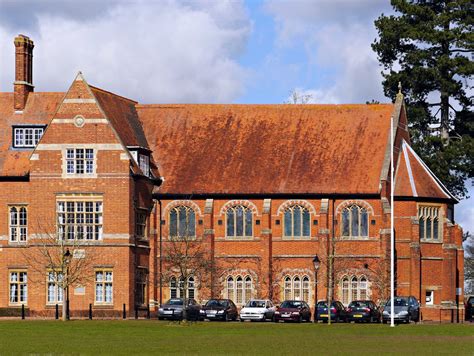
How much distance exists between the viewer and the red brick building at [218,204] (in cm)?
7994

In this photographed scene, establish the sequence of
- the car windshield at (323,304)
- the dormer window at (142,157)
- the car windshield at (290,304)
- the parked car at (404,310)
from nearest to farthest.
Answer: the parked car at (404,310), the car windshield at (290,304), the car windshield at (323,304), the dormer window at (142,157)

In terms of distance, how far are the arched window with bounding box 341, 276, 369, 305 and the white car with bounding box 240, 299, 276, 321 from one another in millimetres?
7412

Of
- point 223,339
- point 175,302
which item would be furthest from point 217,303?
point 223,339

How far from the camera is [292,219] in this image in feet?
275

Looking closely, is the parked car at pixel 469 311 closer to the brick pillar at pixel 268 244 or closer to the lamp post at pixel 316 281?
the lamp post at pixel 316 281

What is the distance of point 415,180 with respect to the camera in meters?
84.4

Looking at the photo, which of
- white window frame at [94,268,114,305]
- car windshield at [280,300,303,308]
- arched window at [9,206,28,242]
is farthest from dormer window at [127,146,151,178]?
car windshield at [280,300,303,308]

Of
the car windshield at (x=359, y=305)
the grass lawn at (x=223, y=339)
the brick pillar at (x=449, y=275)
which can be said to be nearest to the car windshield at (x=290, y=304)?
the car windshield at (x=359, y=305)

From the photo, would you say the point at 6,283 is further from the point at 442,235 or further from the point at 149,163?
the point at 442,235

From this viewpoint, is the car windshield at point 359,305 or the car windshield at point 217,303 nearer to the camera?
the car windshield at point 359,305

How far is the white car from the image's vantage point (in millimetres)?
75938

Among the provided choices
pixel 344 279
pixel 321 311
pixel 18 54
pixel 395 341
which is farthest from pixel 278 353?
pixel 18 54

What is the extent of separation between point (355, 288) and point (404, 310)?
8196mm

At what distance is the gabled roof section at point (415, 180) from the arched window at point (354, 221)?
2690mm
